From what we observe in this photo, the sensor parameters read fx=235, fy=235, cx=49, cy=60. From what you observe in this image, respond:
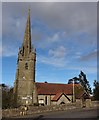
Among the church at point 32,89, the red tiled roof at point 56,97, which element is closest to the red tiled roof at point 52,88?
the church at point 32,89

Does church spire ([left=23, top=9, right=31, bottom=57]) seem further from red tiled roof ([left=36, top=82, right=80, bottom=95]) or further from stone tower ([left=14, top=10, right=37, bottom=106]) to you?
red tiled roof ([left=36, top=82, right=80, bottom=95])

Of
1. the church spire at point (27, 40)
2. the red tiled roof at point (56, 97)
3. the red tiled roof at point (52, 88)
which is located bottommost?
the red tiled roof at point (56, 97)

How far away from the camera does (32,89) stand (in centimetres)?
6122

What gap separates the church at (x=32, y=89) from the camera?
59.8 meters

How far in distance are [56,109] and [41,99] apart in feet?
71.4

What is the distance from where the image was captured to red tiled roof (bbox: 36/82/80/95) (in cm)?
6175

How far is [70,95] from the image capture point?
6284cm

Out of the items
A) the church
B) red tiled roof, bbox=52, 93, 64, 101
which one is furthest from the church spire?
red tiled roof, bbox=52, 93, 64, 101

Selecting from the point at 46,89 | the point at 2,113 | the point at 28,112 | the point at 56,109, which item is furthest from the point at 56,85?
the point at 2,113

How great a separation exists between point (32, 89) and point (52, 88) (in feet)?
19.9

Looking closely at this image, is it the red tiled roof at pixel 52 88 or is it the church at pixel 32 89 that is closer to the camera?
the church at pixel 32 89

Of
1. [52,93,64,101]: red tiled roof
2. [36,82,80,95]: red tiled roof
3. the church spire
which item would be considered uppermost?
the church spire

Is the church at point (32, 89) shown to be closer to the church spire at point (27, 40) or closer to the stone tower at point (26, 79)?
the stone tower at point (26, 79)

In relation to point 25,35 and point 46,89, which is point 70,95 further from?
point 25,35
